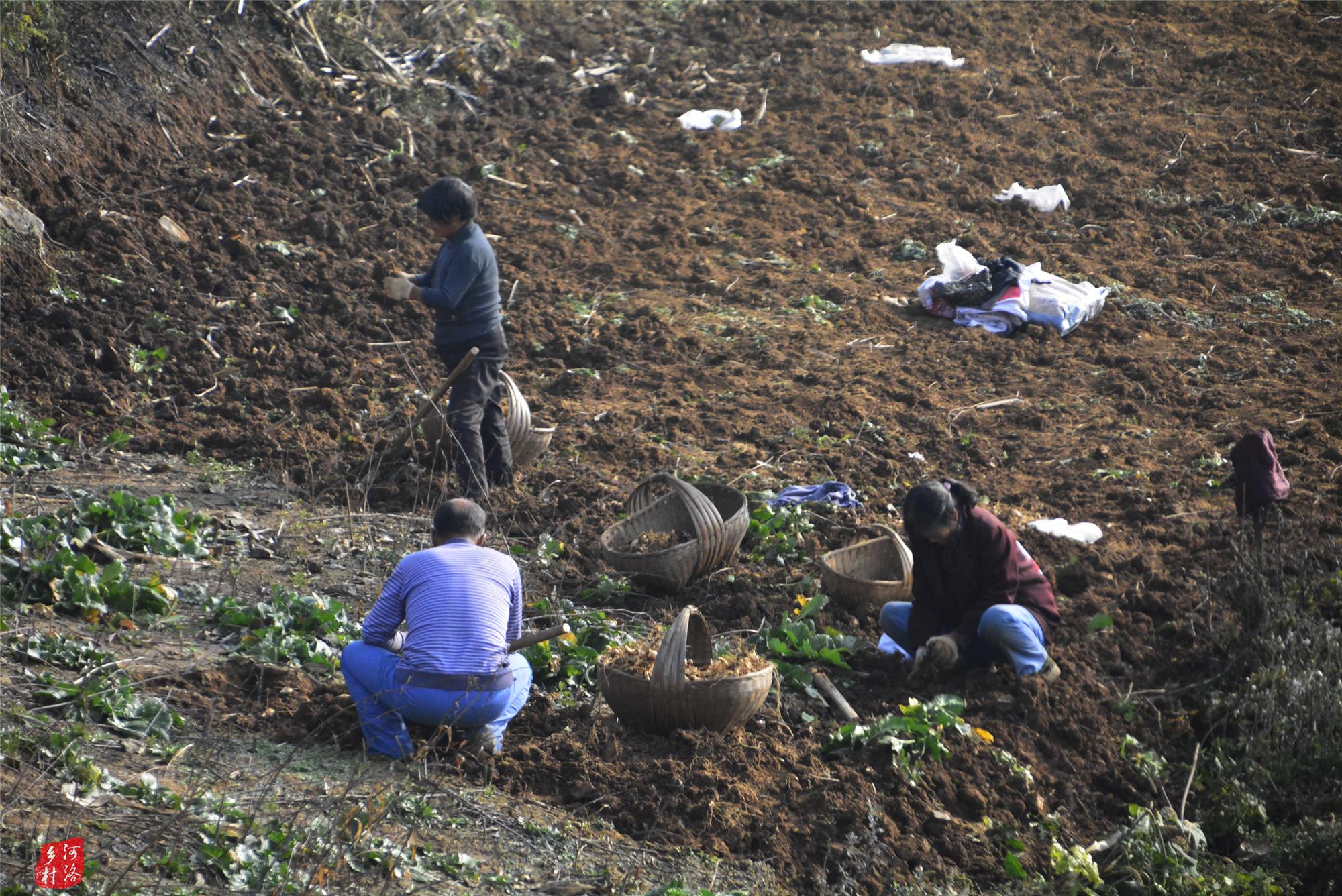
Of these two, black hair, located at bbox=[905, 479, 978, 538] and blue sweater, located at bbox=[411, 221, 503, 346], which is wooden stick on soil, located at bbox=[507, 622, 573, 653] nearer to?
black hair, located at bbox=[905, 479, 978, 538]

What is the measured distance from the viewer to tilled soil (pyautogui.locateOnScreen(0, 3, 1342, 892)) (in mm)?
4906

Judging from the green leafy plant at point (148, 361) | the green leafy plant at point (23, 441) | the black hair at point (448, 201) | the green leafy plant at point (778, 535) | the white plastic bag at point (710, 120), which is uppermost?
the black hair at point (448, 201)

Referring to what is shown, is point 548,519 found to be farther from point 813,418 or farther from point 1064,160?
point 1064,160

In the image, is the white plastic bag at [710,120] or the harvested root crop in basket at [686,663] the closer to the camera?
the harvested root crop in basket at [686,663]

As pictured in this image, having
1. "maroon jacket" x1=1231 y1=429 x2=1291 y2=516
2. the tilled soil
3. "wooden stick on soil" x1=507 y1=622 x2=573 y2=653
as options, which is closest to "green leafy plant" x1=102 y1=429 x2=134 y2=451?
the tilled soil

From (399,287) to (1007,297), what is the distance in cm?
545

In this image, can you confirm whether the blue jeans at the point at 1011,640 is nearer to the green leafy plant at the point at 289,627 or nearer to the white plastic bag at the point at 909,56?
the green leafy plant at the point at 289,627

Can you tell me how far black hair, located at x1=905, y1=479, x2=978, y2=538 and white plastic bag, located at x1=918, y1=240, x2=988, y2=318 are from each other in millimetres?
5268

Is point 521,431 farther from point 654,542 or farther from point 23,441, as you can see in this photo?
point 23,441

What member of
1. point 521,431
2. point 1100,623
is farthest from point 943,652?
point 521,431

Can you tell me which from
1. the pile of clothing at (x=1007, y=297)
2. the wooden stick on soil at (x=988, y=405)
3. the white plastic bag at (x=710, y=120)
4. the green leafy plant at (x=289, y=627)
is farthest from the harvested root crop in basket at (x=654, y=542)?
the white plastic bag at (x=710, y=120)

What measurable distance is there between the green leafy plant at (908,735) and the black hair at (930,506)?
2.43 ft

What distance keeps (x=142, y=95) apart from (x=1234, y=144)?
1080 centimetres

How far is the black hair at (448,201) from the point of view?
20.4 feet
